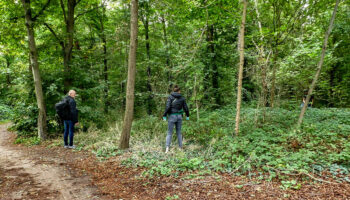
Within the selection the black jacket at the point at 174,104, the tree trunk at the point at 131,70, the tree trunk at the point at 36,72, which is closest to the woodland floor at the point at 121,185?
the tree trunk at the point at 131,70

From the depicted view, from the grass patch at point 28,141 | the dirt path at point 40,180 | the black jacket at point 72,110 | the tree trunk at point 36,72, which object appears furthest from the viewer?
the grass patch at point 28,141

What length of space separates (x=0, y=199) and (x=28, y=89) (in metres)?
6.62

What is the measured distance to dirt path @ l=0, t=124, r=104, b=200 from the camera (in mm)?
3594

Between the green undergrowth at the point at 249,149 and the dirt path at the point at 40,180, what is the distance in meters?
1.19

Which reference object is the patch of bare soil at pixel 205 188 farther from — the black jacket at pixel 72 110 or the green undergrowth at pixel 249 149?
the black jacket at pixel 72 110

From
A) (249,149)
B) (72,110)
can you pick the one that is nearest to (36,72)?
(72,110)

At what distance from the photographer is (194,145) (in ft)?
20.1

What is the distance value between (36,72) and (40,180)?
5.42 metres

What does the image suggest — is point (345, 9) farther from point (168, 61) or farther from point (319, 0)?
point (168, 61)

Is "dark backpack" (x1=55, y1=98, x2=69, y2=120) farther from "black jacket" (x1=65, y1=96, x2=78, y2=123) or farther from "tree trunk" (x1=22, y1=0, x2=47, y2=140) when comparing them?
"tree trunk" (x1=22, y1=0, x2=47, y2=140)

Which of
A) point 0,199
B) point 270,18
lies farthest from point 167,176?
point 270,18

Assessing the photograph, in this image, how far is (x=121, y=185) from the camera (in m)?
4.00

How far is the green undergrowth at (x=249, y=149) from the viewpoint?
3.99 metres

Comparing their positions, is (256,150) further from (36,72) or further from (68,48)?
(68,48)
